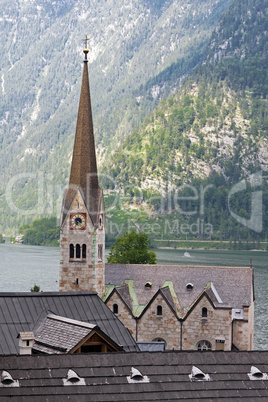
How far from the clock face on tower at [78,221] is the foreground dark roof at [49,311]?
34.8m

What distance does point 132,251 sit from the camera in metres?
107

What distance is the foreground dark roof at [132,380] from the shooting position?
28.3 meters

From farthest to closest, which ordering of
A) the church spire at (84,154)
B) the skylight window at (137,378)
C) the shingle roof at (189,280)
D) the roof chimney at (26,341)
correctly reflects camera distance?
the church spire at (84,154)
the shingle roof at (189,280)
the roof chimney at (26,341)
the skylight window at (137,378)

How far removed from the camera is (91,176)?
8256cm

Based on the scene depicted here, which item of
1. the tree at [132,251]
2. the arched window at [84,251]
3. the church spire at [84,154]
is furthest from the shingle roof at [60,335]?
the tree at [132,251]

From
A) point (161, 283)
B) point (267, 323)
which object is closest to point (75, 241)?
point (161, 283)

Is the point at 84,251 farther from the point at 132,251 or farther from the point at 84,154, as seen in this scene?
the point at 132,251

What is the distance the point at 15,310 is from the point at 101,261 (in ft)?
130

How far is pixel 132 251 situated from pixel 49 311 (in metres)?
64.0

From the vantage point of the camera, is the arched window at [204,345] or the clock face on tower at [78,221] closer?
the arched window at [204,345]

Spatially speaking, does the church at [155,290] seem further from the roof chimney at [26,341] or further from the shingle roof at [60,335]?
the roof chimney at [26,341]

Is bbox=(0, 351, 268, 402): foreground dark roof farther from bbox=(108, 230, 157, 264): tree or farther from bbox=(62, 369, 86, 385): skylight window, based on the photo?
bbox=(108, 230, 157, 264): tree

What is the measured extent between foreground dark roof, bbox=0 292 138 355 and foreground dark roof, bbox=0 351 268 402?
10.2 metres

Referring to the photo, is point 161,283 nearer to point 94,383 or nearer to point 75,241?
point 75,241
